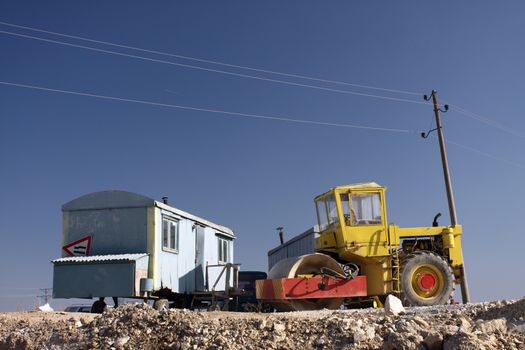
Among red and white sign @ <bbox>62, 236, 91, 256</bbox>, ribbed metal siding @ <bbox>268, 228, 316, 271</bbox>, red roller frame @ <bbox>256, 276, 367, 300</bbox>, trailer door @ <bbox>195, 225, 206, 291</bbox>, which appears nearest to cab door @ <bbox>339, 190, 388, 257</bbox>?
red roller frame @ <bbox>256, 276, 367, 300</bbox>

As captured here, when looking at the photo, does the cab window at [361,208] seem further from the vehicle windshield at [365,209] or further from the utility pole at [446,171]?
the utility pole at [446,171]

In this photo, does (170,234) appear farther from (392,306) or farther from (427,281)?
(392,306)

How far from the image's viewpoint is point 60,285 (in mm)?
13242

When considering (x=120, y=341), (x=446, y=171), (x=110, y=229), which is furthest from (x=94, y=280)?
(x=446, y=171)

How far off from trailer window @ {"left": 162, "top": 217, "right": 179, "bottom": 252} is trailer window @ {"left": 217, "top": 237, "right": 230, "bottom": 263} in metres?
4.09

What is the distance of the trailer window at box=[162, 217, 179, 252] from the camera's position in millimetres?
14452

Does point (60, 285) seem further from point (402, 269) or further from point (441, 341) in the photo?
point (441, 341)

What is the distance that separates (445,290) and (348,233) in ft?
7.70

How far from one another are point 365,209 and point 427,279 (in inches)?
77.4

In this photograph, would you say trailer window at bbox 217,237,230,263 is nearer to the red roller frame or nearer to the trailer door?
the trailer door

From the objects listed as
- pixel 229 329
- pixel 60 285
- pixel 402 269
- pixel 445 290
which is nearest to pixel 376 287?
pixel 402 269

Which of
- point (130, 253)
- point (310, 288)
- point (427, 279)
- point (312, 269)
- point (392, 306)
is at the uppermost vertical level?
point (130, 253)

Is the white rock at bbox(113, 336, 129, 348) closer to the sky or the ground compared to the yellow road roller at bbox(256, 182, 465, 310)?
closer to the ground

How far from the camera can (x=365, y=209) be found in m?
12.5
